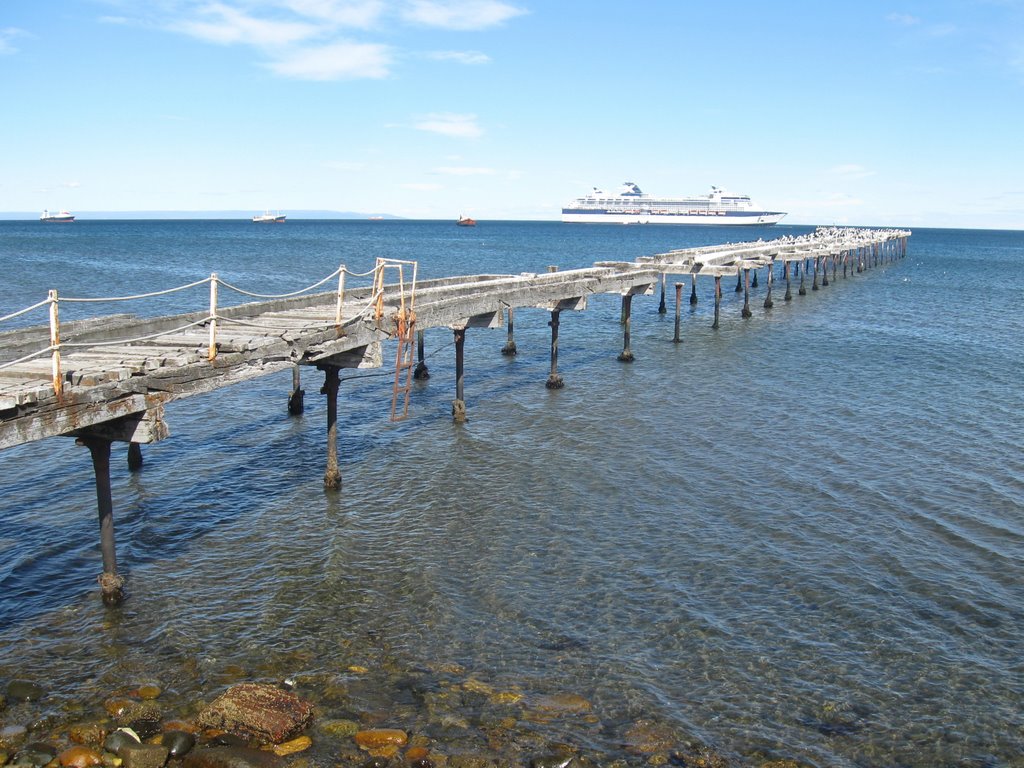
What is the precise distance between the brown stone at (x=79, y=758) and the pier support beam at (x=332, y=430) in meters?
8.32

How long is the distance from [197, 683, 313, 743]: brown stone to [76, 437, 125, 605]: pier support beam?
3549 millimetres

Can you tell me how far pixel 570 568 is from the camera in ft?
43.4

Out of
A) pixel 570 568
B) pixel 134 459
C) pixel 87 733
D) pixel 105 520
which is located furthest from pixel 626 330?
pixel 87 733

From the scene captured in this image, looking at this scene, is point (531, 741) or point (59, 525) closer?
point (531, 741)

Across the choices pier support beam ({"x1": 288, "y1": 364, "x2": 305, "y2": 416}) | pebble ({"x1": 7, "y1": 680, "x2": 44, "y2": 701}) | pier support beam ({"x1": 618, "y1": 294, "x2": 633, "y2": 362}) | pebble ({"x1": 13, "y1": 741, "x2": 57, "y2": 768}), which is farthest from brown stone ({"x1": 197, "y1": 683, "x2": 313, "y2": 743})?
pier support beam ({"x1": 618, "y1": 294, "x2": 633, "y2": 362})

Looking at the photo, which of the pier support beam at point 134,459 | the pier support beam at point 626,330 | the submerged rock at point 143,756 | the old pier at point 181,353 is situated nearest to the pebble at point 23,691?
the submerged rock at point 143,756

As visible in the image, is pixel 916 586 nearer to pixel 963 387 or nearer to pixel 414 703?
pixel 414 703

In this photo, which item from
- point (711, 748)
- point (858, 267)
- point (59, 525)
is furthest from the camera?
point (858, 267)

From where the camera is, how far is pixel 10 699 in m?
9.33

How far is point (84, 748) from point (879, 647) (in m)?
9.62

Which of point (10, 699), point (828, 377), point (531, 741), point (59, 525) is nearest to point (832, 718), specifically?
point (531, 741)

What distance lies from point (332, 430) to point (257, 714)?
26.2ft

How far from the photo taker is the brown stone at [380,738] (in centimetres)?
869

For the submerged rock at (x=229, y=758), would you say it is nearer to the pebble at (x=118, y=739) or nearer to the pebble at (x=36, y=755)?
the pebble at (x=118, y=739)
